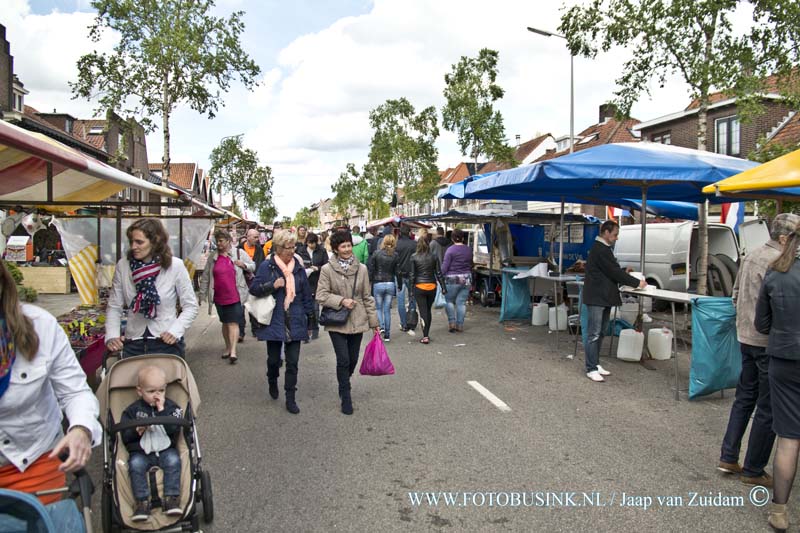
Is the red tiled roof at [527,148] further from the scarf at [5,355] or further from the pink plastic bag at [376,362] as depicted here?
the scarf at [5,355]

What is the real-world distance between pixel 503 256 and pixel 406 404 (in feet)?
27.7

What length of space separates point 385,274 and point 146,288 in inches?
211

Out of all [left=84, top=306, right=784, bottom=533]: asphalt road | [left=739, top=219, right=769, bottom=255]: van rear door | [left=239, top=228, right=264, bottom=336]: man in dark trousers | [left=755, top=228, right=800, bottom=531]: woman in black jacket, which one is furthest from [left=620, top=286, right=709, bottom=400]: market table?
[left=739, top=219, right=769, bottom=255]: van rear door

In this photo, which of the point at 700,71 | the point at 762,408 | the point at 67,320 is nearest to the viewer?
the point at 762,408

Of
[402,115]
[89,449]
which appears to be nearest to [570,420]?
[89,449]

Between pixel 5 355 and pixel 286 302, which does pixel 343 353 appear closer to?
pixel 286 302

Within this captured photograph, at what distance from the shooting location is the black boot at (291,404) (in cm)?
558

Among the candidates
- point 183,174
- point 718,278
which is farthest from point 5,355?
point 183,174

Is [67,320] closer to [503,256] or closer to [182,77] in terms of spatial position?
[503,256]

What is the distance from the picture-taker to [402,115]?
42125 millimetres

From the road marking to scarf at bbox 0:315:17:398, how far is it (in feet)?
14.7

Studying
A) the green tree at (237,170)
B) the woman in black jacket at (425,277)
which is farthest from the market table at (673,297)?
the green tree at (237,170)

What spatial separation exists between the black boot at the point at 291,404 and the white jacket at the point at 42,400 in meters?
3.42

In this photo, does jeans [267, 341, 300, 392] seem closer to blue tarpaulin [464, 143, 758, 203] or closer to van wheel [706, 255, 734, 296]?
blue tarpaulin [464, 143, 758, 203]
